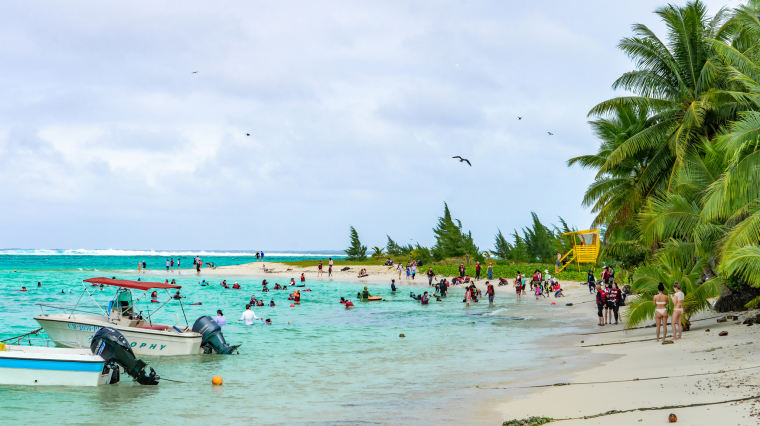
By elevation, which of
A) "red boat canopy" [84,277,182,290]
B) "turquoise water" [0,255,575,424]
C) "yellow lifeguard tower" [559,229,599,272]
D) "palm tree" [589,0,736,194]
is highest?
"palm tree" [589,0,736,194]

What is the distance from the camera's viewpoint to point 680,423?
9398mm

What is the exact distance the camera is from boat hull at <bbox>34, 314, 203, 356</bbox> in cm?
2083

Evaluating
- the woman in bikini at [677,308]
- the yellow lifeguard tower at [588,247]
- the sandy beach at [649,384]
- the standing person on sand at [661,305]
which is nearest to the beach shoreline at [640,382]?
the sandy beach at [649,384]

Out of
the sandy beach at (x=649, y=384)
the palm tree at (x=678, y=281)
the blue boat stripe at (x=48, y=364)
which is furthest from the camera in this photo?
the palm tree at (x=678, y=281)

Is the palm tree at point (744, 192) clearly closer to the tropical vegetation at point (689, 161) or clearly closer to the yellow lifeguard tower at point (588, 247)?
the tropical vegetation at point (689, 161)

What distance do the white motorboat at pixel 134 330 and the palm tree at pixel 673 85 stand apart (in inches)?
728

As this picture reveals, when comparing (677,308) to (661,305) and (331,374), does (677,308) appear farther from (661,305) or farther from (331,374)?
(331,374)

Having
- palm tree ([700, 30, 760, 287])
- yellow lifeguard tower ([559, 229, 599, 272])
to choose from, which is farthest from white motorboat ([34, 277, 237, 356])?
yellow lifeguard tower ([559, 229, 599, 272])

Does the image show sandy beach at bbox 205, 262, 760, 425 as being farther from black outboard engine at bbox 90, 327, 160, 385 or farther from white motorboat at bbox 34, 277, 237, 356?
white motorboat at bbox 34, 277, 237, 356

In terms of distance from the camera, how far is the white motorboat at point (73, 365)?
15719 millimetres

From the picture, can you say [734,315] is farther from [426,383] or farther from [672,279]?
[426,383]

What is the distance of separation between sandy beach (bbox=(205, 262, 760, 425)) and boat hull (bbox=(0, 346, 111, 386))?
33.1ft

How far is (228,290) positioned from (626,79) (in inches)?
1661

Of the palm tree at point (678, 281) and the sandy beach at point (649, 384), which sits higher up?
the palm tree at point (678, 281)
